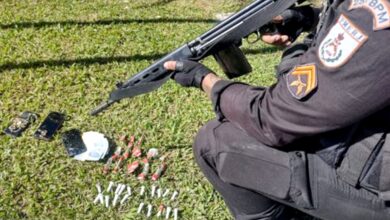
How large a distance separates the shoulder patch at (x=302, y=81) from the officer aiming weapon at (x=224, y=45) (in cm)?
53

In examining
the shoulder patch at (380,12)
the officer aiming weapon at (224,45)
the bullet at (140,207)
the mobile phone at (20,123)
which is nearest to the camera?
the shoulder patch at (380,12)

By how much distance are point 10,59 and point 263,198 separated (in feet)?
8.76

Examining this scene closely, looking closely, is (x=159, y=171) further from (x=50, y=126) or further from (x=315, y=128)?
(x=315, y=128)

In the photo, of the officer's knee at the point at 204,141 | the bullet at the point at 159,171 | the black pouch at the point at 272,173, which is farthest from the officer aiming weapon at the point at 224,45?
the bullet at the point at 159,171

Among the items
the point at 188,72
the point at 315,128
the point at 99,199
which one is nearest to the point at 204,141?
the point at 188,72

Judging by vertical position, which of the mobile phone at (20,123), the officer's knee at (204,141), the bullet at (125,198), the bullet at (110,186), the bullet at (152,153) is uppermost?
the mobile phone at (20,123)

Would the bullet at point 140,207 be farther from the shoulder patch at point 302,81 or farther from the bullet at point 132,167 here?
the shoulder patch at point 302,81

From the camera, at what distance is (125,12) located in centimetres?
521

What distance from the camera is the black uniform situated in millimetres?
1664

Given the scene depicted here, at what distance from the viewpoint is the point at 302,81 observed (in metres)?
1.82

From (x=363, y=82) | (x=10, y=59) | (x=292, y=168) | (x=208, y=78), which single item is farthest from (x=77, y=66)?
(x=363, y=82)

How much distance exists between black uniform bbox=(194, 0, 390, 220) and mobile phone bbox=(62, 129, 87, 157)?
1103mm

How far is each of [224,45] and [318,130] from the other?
2.63ft

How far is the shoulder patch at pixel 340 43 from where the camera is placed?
165cm
